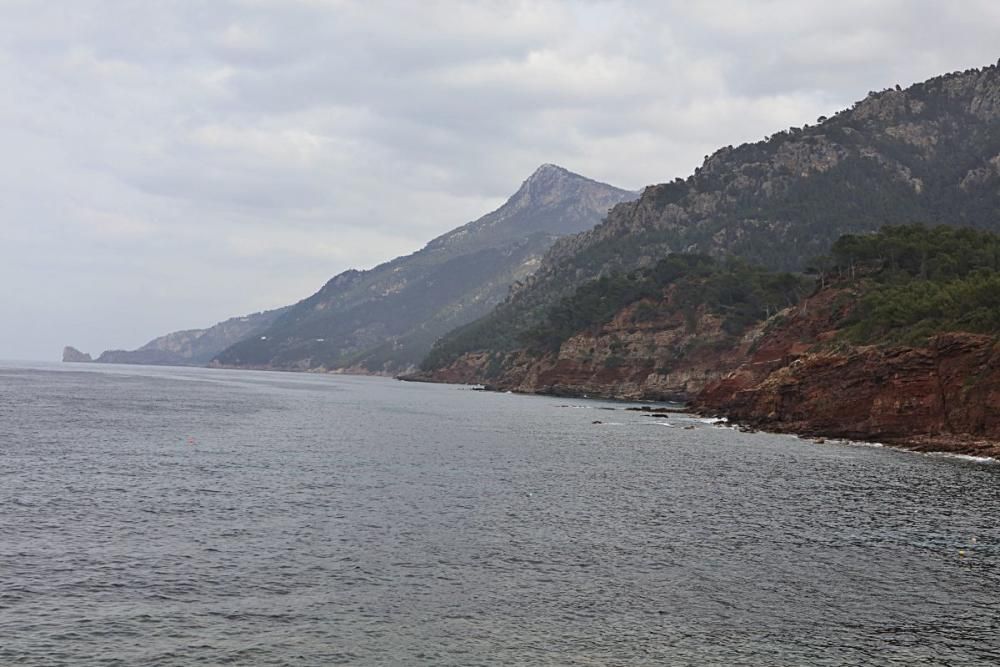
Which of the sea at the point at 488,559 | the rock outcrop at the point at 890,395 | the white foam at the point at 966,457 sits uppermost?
the rock outcrop at the point at 890,395

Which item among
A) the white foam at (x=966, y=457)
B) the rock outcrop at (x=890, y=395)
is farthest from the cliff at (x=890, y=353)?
the white foam at (x=966, y=457)

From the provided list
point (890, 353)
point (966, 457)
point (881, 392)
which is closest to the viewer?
point (966, 457)

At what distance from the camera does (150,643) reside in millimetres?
27906

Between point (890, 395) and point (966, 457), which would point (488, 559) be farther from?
point (890, 395)

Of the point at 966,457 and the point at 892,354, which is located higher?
the point at 892,354

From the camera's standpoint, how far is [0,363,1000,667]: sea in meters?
29.0

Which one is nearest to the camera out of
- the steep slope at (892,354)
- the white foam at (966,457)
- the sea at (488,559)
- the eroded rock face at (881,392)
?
the sea at (488,559)

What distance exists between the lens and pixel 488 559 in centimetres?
4075

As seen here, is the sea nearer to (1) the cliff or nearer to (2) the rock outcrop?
(2) the rock outcrop

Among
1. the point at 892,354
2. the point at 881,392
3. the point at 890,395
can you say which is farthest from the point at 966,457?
the point at 881,392

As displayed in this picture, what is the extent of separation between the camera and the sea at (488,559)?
95.1 feet

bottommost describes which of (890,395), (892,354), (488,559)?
(488,559)

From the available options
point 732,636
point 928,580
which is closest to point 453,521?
point 732,636

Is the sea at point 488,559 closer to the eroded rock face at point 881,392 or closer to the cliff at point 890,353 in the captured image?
the eroded rock face at point 881,392
